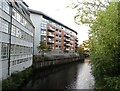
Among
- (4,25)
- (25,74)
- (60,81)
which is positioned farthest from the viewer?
(60,81)

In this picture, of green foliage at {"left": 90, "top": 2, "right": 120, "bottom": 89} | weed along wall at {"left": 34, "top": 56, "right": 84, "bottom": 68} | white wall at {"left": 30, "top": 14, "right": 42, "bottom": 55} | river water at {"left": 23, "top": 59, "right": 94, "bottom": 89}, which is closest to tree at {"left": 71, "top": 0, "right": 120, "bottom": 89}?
green foliage at {"left": 90, "top": 2, "right": 120, "bottom": 89}

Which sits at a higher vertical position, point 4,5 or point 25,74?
point 4,5

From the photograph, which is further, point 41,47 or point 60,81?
point 41,47

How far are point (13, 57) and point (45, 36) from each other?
4154cm

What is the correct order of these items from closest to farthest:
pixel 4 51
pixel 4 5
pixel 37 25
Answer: pixel 4 5 → pixel 4 51 → pixel 37 25

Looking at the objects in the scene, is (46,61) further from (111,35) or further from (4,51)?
(111,35)

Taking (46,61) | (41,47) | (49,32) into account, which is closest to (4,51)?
Answer: (46,61)

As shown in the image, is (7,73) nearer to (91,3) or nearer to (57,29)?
(91,3)

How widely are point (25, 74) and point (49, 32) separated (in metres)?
42.7

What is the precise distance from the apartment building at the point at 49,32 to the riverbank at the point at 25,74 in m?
5.46

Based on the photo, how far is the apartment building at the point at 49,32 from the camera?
6525cm

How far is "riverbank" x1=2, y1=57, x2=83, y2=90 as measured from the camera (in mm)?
22594

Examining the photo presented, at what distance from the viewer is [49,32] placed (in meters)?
75.8

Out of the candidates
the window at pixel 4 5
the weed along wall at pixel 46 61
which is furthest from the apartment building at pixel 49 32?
the window at pixel 4 5
